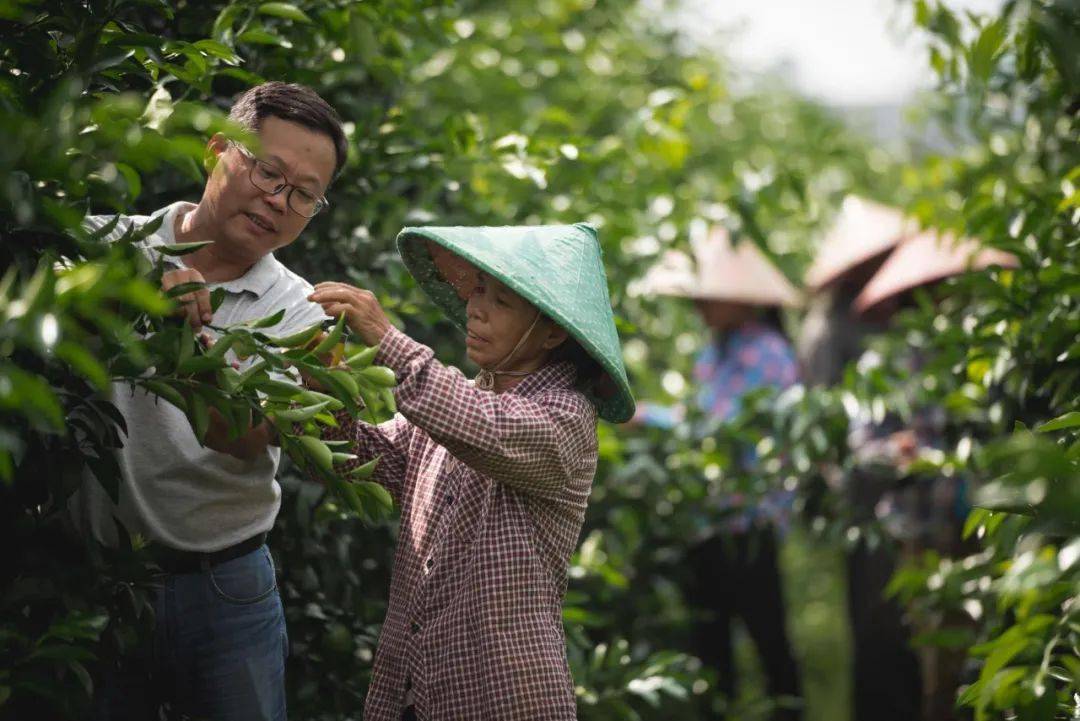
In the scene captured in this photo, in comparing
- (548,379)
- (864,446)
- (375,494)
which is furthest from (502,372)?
(864,446)

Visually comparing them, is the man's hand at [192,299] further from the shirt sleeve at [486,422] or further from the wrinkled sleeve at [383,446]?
the wrinkled sleeve at [383,446]

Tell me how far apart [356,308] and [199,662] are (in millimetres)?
643

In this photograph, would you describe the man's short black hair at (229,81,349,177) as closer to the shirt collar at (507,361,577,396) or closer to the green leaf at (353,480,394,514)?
the shirt collar at (507,361,577,396)

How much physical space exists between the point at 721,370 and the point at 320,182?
339cm

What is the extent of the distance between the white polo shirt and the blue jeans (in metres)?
0.08

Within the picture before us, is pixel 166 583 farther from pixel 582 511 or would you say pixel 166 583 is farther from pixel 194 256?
pixel 582 511

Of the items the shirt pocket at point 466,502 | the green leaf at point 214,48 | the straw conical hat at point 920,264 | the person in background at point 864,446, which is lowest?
the person in background at point 864,446

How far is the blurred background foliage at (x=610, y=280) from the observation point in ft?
5.27

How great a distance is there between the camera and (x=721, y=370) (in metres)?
5.43

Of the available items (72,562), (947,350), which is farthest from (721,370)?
(72,562)

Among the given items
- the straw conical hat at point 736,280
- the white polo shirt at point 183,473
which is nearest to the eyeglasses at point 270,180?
the white polo shirt at point 183,473

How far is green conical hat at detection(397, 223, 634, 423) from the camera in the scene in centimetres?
216

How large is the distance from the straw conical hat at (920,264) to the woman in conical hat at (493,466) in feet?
8.83

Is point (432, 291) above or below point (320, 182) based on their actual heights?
below
